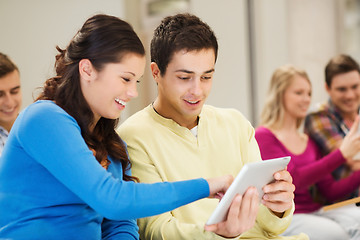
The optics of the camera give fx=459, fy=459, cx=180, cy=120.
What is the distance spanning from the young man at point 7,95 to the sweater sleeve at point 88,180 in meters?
1.03

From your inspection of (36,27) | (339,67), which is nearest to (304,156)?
(339,67)

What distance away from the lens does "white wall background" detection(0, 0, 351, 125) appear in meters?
4.09

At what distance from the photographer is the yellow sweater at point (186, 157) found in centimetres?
148

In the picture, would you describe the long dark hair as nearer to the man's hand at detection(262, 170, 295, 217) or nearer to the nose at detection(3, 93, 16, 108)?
the man's hand at detection(262, 170, 295, 217)

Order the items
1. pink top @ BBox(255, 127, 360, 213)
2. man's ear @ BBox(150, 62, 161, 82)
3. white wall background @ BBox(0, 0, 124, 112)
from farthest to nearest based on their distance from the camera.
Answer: white wall background @ BBox(0, 0, 124, 112) < pink top @ BBox(255, 127, 360, 213) < man's ear @ BBox(150, 62, 161, 82)

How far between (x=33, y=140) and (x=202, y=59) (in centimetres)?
63

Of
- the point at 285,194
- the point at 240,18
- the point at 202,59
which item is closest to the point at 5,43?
the point at 240,18

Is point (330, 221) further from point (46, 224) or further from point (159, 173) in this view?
point (46, 224)

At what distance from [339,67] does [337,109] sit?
0.26 m

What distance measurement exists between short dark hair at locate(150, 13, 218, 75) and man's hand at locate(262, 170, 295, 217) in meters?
0.51

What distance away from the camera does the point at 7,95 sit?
213cm

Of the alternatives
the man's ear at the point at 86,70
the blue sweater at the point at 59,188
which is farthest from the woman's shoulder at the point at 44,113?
the man's ear at the point at 86,70

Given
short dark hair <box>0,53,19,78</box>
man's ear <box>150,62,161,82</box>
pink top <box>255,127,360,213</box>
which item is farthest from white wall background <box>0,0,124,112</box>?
man's ear <box>150,62,161,82</box>

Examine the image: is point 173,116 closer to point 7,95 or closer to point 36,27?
point 7,95
